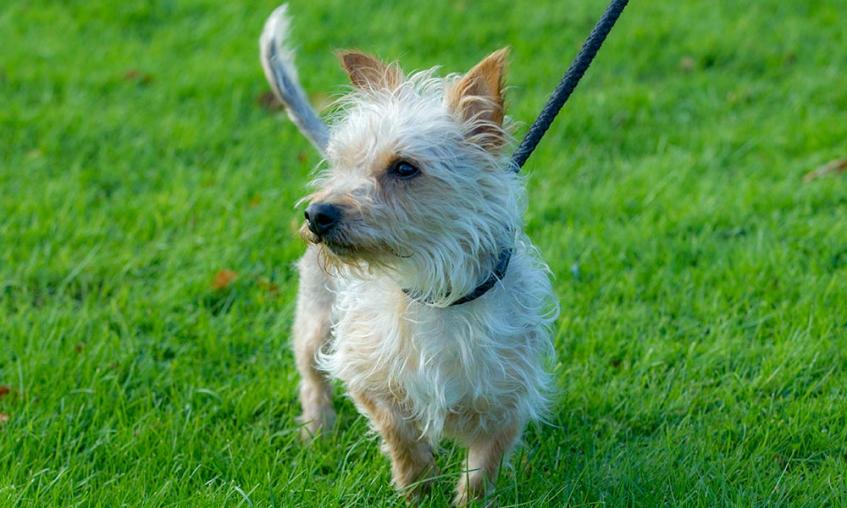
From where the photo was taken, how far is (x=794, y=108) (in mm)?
6465

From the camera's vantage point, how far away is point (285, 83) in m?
4.08

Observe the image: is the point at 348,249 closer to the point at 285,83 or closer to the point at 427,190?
the point at 427,190

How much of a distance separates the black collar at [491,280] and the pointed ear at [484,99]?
33cm

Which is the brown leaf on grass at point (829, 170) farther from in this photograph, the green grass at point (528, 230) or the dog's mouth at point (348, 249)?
the dog's mouth at point (348, 249)

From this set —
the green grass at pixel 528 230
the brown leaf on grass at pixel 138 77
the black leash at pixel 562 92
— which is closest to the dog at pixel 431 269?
the black leash at pixel 562 92

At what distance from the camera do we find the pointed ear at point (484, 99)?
3.01m

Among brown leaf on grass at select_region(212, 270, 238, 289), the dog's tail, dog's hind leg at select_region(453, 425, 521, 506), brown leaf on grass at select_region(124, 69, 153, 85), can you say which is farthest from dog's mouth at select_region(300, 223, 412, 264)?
brown leaf on grass at select_region(124, 69, 153, 85)

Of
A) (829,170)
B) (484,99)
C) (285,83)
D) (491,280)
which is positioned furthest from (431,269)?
(829,170)

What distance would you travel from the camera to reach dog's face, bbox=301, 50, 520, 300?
298 centimetres

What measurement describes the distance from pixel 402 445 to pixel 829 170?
132 inches

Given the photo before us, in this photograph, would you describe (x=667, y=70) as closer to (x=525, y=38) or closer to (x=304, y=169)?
(x=525, y=38)

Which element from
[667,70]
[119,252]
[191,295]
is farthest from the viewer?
[667,70]

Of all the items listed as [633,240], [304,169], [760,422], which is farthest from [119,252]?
[760,422]

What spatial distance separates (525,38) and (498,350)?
471cm
